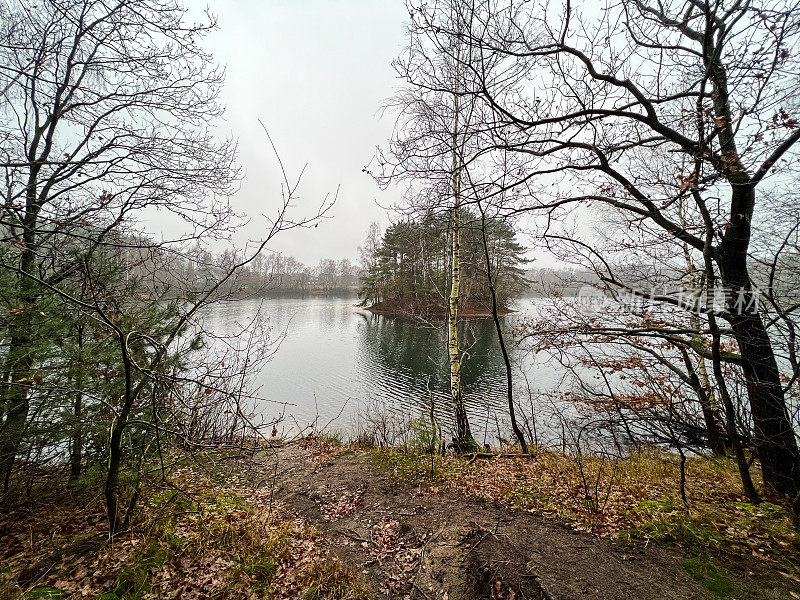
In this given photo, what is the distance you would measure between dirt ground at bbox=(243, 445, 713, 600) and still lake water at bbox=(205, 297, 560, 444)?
2472 mm

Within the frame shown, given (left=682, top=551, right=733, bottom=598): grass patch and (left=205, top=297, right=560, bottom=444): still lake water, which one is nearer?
(left=682, top=551, right=733, bottom=598): grass patch

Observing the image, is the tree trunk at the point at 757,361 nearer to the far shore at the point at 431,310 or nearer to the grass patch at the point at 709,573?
the grass patch at the point at 709,573

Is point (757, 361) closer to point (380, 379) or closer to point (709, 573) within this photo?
point (709, 573)

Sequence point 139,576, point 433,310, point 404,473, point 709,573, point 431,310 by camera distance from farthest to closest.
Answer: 1. point 431,310
2. point 433,310
3. point 404,473
4. point 139,576
5. point 709,573

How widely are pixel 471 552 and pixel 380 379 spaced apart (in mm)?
11034

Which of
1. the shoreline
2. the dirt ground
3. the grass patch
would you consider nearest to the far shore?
the shoreline

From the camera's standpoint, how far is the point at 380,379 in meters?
13.8

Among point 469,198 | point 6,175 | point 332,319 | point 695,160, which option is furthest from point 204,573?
point 332,319

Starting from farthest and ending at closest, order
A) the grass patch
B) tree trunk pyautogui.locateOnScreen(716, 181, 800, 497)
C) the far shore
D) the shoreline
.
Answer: the shoreline
the far shore
tree trunk pyautogui.locateOnScreen(716, 181, 800, 497)
the grass patch

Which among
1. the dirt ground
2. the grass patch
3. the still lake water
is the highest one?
the grass patch

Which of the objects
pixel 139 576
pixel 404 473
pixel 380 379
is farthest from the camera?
pixel 380 379

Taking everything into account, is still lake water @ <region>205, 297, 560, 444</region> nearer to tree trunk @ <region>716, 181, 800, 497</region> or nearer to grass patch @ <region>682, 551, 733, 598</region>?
tree trunk @ <region>716, 181, 800, 497</region>

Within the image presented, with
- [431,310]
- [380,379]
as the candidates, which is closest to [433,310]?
[431,310]

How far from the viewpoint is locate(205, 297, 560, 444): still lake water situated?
970 cm
